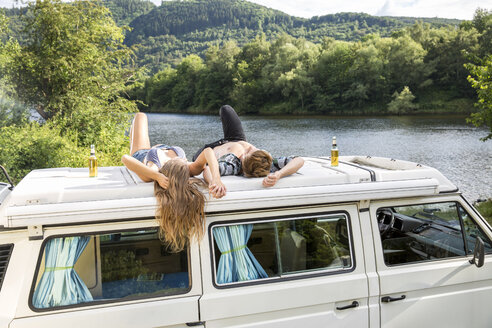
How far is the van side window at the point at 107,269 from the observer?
9.68 feet

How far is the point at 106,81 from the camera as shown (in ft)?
56.2

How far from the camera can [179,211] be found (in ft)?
10.1

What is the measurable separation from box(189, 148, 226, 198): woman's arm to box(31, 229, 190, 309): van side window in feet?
1.68

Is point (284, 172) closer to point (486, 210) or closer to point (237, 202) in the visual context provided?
point (237, 202)

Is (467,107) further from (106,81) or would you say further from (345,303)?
(345,303)

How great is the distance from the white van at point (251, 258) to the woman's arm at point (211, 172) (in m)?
0.10

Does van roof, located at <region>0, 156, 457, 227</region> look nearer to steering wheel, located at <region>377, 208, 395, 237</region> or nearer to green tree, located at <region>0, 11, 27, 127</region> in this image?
steering wheel, located at <region>377, 208, 395, 237</region>

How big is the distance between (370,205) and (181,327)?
1747 mm

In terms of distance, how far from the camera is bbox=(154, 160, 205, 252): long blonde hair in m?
3.09

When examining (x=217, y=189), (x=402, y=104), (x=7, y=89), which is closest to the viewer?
(x=217, y=189)

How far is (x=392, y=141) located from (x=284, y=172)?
31.5 m

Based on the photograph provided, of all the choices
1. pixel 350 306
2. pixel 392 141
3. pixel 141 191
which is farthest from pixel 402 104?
pixel 141 191

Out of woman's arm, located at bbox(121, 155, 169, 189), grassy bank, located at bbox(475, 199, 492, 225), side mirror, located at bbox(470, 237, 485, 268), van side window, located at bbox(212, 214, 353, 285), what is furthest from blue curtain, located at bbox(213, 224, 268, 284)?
grassy bank, located at bbox(475, 199, 492, 225)

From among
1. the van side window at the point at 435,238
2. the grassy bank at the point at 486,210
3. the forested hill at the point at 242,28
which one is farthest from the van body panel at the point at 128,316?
the forested hill at the point at 242,28
